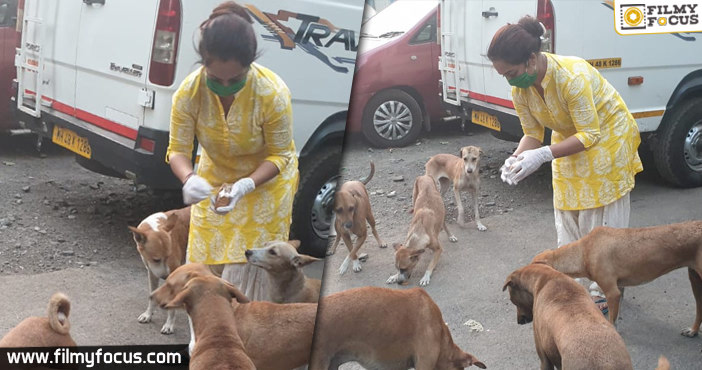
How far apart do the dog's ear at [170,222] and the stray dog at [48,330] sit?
0.29 m

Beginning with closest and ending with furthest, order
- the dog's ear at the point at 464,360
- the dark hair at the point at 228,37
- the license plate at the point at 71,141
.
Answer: the dark hair at the point at 228,37 < the license plate at the point at 71,141 < the dog's ear at the point at 464,360

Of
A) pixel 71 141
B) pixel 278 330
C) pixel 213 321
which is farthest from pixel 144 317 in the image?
pixel 71 141

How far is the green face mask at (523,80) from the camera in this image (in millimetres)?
1638

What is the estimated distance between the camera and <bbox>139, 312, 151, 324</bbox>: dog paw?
65.0 inches

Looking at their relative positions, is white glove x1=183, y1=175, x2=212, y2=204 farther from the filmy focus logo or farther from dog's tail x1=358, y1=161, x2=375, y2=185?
the filmy focus logo

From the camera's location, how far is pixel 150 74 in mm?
1404

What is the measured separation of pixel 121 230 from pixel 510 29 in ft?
3.15

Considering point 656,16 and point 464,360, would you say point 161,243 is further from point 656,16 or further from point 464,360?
point 656,16

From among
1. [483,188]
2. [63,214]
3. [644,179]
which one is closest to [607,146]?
[644,179]

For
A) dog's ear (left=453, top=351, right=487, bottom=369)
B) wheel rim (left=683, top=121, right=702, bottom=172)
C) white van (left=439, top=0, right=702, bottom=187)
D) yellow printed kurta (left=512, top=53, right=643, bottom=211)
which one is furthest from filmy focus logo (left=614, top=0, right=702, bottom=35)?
dog's ear (left=453, top=351, right=487, bottom=369)

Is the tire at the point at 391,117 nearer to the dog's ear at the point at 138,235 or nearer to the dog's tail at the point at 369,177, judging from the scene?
the dog's tail at the point at 369,177

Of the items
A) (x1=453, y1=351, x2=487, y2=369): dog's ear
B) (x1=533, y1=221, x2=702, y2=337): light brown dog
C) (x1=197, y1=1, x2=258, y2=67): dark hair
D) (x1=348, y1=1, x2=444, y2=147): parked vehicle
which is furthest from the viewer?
(x1=533, y1=221, x2=702, y2=337): light brown dog

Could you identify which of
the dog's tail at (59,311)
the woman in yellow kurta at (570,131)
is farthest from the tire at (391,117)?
the dog's tail at (59,311)

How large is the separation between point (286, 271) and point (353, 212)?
191 millimetres
